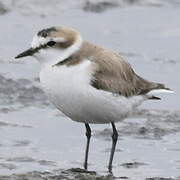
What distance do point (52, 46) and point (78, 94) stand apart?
0.55 metres

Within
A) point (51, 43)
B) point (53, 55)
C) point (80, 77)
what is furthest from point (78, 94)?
point (51, 43)

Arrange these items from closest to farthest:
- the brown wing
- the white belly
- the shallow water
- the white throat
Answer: the white belly < the white throat < the brown wing < the shallow water

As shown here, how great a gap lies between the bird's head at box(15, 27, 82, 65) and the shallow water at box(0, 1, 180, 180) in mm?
1068

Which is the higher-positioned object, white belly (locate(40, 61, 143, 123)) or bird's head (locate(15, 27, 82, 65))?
bird's head (locate(15, 27, 82, 65))

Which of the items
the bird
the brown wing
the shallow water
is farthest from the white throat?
the shallow water

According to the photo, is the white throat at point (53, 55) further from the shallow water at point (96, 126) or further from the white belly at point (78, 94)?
the shallow water at point (96, 126)

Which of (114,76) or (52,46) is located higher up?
(52,46)

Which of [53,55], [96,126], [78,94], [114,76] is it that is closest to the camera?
[78,94]

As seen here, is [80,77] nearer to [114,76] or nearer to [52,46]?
[52,46]

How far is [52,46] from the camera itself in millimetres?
8938

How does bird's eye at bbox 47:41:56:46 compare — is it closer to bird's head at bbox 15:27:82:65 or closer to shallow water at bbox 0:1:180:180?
bird's head at bbox 15:27:82:65

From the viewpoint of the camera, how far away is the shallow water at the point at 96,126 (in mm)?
9586

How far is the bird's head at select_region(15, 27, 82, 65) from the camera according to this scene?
8898 mm

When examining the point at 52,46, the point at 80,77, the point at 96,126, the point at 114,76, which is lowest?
the point at 96,126
